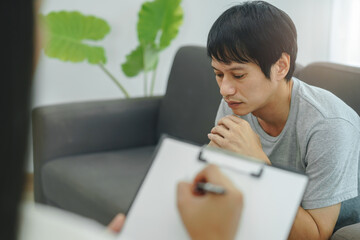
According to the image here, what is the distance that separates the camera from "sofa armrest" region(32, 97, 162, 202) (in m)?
1.89

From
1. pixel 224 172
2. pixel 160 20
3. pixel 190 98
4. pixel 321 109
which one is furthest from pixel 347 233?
pixel 160 20

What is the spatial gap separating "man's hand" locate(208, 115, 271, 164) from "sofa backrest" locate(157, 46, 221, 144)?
0.69 meters

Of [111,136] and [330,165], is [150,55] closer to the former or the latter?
[111,136]

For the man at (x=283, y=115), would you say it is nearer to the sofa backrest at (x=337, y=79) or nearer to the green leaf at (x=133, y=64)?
the sofa backrest at (x=337, y=79)

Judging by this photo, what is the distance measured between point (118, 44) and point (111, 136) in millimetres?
772

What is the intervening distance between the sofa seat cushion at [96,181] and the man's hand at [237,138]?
616 millimetres

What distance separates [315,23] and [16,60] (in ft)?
7.93

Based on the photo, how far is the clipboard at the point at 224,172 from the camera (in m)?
0.66

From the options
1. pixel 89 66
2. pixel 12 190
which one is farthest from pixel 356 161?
pixel 89 66

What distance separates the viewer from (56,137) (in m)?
1.90

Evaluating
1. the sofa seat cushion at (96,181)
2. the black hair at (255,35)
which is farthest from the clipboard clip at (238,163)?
the sofa seat cushion at (96,181)

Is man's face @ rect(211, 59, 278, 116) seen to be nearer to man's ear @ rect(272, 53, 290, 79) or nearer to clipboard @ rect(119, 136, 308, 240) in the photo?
man's ear @ rect(272, 53, 290, 79)

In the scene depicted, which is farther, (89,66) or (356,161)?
(89,66)

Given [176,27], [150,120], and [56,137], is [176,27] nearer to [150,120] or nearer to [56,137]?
[150,120]
